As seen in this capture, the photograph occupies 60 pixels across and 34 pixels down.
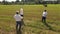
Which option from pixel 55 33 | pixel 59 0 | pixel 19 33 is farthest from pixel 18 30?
pixel 59 0

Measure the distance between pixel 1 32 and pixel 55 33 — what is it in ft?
11.7

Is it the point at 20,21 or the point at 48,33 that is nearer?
the point at 20,21

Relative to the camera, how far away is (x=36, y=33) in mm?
14703

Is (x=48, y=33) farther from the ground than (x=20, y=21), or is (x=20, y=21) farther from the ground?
(x=20, y=21)

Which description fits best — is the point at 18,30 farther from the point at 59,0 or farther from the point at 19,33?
the point at 59,0

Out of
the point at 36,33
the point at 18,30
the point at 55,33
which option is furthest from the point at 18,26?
the point at 55,33

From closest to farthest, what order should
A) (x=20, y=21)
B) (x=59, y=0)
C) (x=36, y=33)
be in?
(x=20, y=21) < (x=36, y=33) < (x=59, y=0)

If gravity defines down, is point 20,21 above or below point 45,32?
above

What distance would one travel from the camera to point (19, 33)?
42.1ft

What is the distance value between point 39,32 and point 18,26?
2813mm

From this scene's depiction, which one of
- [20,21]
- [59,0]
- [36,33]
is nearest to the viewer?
[20,21]

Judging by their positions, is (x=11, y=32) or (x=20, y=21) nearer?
(x=20, y=21)

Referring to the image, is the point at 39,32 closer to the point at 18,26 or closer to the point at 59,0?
the point at 18,26

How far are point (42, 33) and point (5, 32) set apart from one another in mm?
2442
